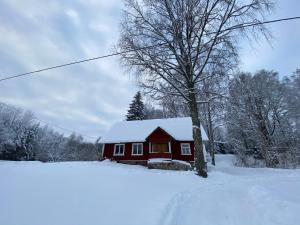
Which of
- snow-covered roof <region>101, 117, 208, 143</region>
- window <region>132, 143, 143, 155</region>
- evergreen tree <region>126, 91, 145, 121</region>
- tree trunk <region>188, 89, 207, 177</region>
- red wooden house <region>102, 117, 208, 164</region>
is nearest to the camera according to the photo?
tree trunk <region>188, 89, 207, 177</region>

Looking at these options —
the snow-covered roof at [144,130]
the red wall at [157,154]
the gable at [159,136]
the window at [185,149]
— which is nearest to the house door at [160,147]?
the red wall at [157,154]

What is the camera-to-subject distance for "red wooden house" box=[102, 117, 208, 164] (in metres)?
23.5

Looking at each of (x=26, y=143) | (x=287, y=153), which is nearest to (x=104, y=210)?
(x=287, y=153)

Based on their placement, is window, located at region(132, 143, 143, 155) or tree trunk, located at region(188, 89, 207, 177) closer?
tree trunk, located at region(188, 89, 207, 177)

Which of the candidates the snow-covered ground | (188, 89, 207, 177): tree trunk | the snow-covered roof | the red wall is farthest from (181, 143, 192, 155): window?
the snow-covered ground

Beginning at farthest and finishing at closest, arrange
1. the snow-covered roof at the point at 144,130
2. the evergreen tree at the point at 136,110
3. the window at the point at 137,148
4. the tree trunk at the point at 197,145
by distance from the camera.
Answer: the evergreen tree at the point at 136,110
the window at the point at 137,148
the snow-covered roof at the point at 144,130
the tree trunk at the point at 197,145

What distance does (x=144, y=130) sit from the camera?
86.6 ft

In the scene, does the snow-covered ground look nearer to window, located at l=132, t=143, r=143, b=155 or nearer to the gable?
the gable

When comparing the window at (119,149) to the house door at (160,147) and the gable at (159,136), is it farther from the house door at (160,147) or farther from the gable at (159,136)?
the house door at (160,147)

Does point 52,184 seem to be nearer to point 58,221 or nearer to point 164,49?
point 58,221

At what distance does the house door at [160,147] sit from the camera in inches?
932

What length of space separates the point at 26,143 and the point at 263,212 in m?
39.6

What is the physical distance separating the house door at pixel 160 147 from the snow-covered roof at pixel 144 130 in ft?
4.61

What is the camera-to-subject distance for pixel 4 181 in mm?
6270
